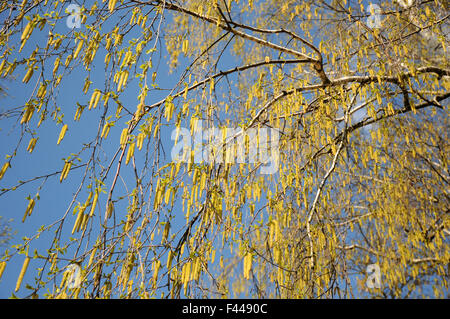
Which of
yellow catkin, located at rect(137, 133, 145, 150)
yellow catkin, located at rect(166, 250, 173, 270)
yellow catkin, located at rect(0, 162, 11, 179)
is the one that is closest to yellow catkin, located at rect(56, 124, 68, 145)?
yellow catkin, located at rect(0, 162, 11, 179)

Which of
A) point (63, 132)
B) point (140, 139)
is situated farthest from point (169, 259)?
point (63, 132)

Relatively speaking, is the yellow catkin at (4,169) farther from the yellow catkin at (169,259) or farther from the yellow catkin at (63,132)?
the yellow catkin at (169,259)

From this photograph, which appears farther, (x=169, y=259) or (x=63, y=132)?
(x=63, y=132)

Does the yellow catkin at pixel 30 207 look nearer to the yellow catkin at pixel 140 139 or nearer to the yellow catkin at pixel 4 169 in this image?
the yellow catkin at pixel 4 169

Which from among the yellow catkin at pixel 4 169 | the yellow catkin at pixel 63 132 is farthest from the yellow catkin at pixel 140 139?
the yellow catkin at pixel 4 169

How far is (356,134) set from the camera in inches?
120

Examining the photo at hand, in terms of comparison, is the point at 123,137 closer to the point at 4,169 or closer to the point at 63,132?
the point at 63,132

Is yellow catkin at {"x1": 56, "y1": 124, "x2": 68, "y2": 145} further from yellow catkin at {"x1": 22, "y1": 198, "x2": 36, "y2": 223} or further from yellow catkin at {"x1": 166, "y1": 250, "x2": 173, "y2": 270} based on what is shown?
yellow catkin at {"x1": 166, "y1": 250, "x2": 173, "y2": 270}

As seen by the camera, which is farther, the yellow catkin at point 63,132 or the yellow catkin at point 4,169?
the yellow catkin at point 63,132

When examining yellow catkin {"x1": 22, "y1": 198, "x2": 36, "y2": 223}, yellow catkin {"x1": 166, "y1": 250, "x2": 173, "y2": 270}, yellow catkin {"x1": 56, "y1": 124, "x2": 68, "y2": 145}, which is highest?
yellow catkin {"x1": 56, "y1": 124, "x2": 68, "y2": 145}

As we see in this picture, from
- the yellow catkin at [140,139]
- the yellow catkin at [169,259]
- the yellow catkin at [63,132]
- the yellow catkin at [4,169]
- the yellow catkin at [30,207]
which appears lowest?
the yellow catkin at [169,259]

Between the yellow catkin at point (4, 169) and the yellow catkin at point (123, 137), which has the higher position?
the yellow catkin at point (123, 137)

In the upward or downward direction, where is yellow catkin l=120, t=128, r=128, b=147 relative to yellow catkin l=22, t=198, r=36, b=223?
upward
